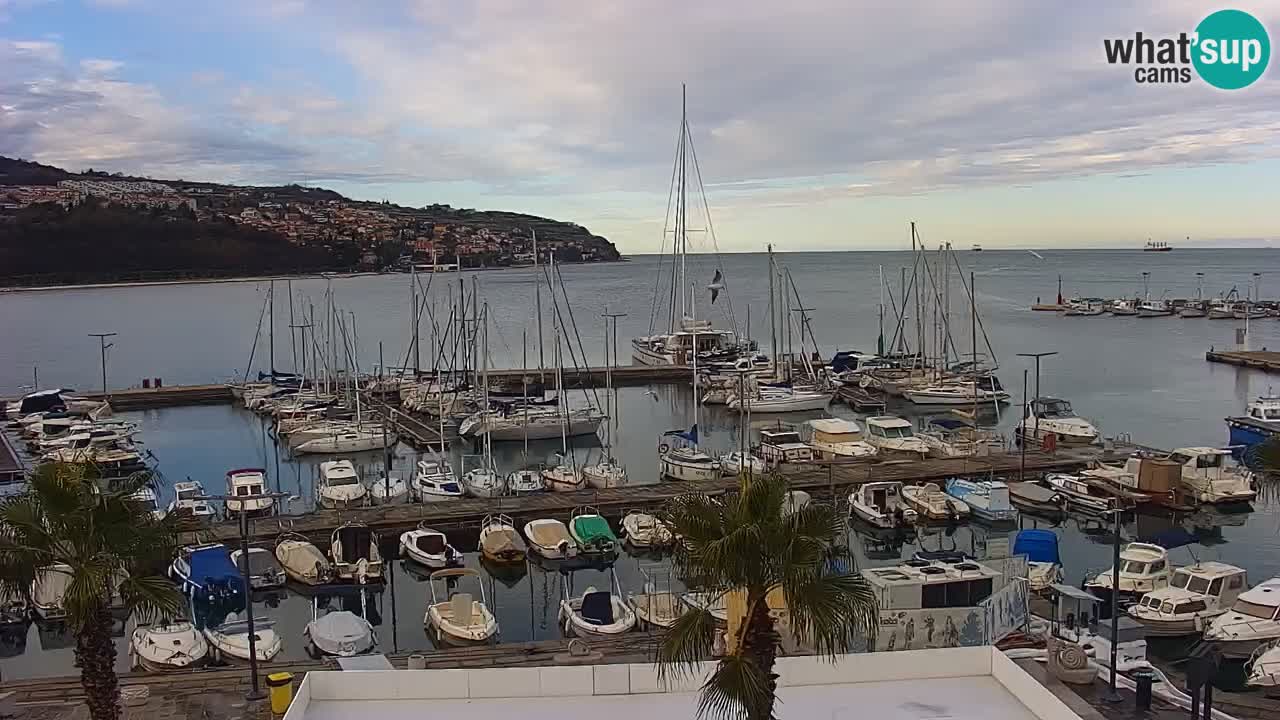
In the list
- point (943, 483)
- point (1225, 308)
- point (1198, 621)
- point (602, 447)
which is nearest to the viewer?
point (1198, 621)

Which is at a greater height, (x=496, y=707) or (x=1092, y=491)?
(x=496, y=707)

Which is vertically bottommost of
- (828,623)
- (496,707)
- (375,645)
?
(375,645)

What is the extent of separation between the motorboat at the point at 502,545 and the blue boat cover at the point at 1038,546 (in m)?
13.1

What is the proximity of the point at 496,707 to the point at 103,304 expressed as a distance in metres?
197

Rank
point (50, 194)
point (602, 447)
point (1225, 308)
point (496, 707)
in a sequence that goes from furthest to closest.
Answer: point (50, 194) < point (1225, 308) < point (602, 447) < point (496, 707)

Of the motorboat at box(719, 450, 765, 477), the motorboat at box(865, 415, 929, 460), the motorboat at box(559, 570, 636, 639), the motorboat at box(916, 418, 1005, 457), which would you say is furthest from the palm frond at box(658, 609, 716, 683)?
the motorboat at box(865, 415, 929, 460)

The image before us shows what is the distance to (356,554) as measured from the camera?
2805 cm

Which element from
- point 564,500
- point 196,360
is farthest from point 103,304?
point 564,500

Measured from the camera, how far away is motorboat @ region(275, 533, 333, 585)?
24734mm

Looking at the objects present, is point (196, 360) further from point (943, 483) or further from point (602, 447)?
point (943, 483)

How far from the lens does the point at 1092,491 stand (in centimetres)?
3112

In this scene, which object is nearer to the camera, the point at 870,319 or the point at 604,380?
the point at 604,380

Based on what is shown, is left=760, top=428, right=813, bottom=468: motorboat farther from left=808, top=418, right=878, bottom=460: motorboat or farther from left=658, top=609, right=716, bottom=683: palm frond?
left=658, top=609, right=716, bottom=683: palm frond

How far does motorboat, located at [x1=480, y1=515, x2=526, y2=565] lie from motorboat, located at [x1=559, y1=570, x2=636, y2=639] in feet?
18.9
